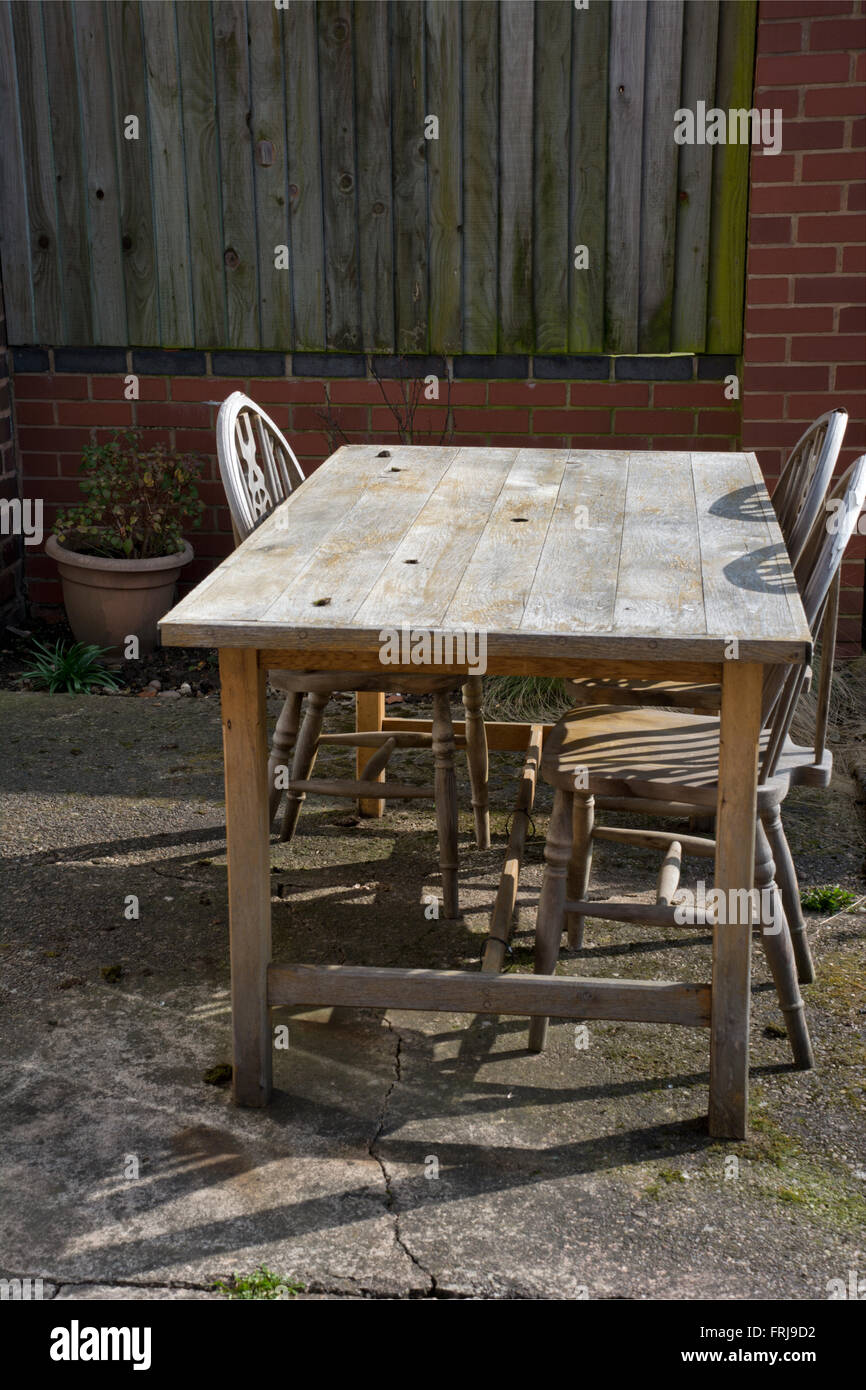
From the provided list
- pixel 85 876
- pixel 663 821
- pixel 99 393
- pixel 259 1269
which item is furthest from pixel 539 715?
pixel 259 1269

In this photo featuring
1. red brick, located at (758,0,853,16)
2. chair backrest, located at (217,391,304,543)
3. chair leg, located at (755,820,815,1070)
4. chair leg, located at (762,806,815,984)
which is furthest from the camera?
red brick, located at (758,0,853,16)

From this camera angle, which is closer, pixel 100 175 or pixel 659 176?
pixel 659 176

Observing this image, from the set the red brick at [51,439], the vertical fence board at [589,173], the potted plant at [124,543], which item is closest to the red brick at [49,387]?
the red brick at [51,439]

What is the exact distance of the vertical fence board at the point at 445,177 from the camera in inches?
165

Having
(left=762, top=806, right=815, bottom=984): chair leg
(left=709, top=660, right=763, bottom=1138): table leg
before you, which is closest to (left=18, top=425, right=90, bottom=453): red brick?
(left=762, top=806, right=815, bottom=984): chair leg

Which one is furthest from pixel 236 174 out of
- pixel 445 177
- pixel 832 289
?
pixel 832 289

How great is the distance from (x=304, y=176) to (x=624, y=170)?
38.8 inches

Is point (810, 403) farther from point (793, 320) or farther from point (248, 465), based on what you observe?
point (248, 465)

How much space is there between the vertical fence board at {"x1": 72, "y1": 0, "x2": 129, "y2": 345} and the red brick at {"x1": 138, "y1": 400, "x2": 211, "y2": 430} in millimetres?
235

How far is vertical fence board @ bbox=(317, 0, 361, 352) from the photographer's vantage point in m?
4.25

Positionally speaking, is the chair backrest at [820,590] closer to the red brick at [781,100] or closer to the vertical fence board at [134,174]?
the red brick at [781,100]

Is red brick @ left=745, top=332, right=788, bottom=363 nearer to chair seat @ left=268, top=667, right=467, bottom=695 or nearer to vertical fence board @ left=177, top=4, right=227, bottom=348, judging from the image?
vertical fence board @ left=177, top=4, right=227, bottom=348

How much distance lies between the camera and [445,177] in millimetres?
4301

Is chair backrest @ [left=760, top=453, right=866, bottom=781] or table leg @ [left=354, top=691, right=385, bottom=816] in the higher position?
chair backrest @ [left=760, top=453, right=866, bottom=781]
